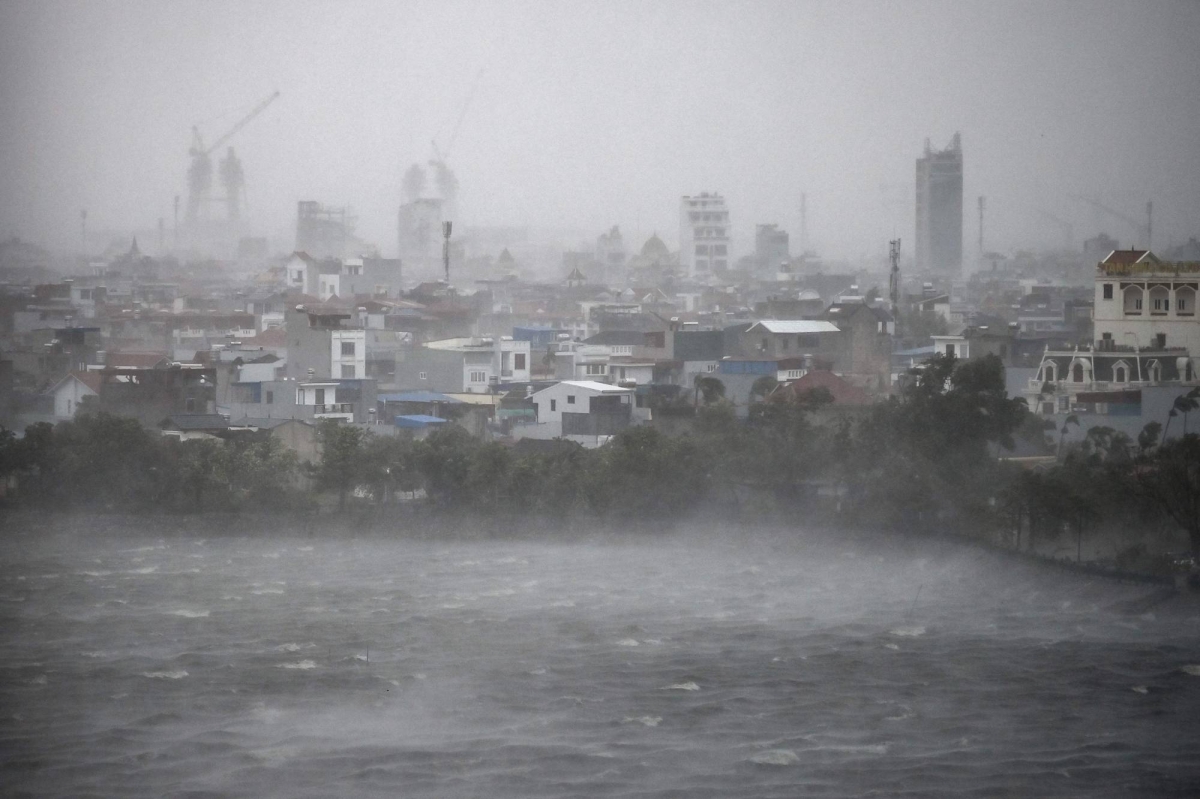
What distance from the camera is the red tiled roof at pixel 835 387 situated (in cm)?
1106

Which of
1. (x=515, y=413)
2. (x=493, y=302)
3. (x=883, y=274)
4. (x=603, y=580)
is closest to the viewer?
(x=603, y=580)

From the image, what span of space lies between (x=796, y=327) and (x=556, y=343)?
2.84 metres

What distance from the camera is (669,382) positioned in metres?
13.0

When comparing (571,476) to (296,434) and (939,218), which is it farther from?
(939,218)

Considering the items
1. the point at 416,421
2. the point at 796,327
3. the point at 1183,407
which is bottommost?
the point at 416,421

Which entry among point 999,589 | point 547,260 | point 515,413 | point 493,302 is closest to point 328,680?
point 999,589

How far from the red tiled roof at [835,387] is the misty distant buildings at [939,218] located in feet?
29.8

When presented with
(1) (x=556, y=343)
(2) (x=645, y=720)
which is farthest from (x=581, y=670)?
(1) (x=556, y=343)

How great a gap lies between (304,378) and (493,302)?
9.64m

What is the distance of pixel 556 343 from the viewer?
15828 millimetres

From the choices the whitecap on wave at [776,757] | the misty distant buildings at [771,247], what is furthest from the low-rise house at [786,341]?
the misty distant buildings at [771,247]

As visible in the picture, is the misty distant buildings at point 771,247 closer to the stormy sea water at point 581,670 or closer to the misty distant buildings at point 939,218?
the misty distant buildings at point 939,218

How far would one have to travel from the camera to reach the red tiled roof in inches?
435

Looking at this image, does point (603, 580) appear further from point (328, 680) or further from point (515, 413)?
point (515, 413)
